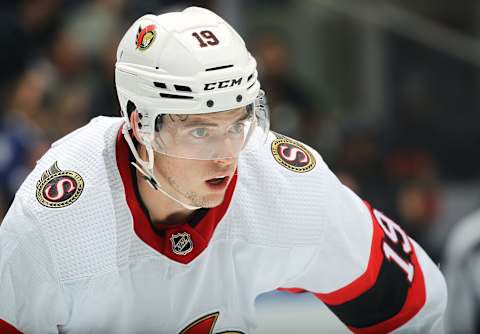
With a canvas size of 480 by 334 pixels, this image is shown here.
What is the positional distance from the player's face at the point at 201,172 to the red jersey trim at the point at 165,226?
0.32 ft

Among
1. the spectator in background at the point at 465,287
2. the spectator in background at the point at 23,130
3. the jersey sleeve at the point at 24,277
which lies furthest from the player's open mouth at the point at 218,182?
the spectator in background at the point at 23,130

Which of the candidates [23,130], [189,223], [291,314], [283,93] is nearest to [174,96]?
[189,223]

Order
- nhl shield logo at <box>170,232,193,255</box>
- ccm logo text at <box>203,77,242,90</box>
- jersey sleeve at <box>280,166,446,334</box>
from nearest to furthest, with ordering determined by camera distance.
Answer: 1. ccm logo text at <box>203,77,242,90</box>
2. nhl shield logo at <box>170,232,193,255</box>
3. jersey sleeve at <box>280,166,446,334</box>

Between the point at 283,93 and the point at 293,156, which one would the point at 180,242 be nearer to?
the point at 293,156

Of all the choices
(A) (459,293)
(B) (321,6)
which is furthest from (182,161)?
(B) (321,6)

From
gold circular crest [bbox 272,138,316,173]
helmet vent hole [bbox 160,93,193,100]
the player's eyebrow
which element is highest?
helmet vent hole [bbox 160,93,193,100]

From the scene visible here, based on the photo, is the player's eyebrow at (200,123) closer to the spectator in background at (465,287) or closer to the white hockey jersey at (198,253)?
the white hockey jersey at (198,253)

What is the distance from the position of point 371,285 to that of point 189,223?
570 millimetres

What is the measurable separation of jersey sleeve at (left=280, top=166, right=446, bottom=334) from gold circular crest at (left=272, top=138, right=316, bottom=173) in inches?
3.1

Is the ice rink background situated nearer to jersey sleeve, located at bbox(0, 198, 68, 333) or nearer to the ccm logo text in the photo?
jersey sleeve, located at bbox(0, 198, 68, 333)

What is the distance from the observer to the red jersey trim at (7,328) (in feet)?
8.98

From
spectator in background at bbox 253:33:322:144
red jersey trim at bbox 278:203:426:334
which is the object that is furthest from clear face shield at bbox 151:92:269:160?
spectator in background at bbox 253:33:322:144

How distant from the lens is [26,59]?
606 cm

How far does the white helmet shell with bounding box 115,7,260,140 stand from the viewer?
2652 millimetres
